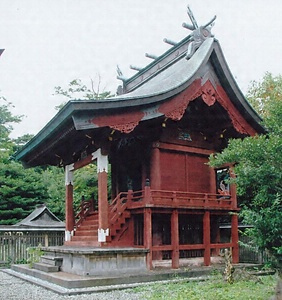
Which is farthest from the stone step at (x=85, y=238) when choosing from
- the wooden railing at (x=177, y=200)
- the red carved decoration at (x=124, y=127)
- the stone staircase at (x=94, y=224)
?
the red carved decoration at (x=124, y=127)

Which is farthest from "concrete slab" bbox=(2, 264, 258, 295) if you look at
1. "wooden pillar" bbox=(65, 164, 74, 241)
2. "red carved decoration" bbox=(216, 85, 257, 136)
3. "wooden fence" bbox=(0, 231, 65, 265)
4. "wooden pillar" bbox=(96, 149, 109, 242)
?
"red carved decoration" bbox=(216, 85, 257, 136)

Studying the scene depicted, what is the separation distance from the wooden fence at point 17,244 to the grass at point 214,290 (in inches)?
320

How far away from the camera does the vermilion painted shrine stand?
11344 millimetres

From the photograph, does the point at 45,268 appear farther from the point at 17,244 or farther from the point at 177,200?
the point at 17,244

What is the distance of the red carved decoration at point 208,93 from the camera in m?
12.8

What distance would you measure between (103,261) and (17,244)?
6979 millimetres

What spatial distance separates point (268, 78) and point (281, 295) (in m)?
18.1

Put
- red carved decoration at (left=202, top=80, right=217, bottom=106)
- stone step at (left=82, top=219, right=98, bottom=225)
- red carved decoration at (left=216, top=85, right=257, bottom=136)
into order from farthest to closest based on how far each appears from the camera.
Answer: stone step at (left=82, top=219, right=98, bottom=225), red carved decoration at (left=216, top=85, right=257, bottom=136), red carved decoration at (left=202, top=80, right=217, bottom=106)

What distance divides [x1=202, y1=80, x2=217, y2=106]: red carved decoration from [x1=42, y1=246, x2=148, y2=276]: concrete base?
16.0 feet

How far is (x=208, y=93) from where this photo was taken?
12.9 meters

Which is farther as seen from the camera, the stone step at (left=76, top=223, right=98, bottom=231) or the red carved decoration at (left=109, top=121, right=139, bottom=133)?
the stone step at (left=76, top=223, right=98, bottom=231)

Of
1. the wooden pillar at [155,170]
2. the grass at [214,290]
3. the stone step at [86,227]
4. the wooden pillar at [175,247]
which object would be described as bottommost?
the grass at [214,290]

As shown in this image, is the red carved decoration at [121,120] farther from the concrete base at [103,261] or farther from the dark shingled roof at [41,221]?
the dark shingled roof at [41,221]

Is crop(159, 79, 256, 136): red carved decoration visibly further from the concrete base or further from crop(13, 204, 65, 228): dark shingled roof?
crop(13, 204, 65, 228): dark shingled roof
